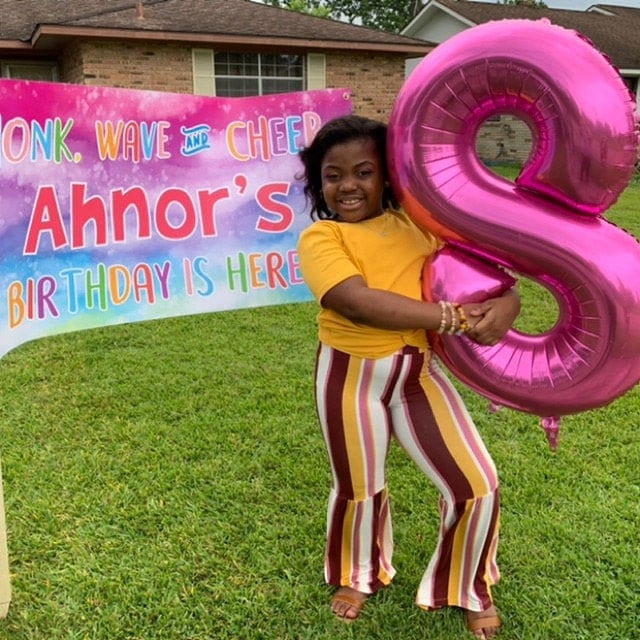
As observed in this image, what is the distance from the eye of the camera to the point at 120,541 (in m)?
2.49

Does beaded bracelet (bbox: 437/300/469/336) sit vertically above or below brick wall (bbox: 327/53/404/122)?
below

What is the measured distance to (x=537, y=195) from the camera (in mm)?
1613

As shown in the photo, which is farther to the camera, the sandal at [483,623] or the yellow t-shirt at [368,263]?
the sandal at [483,623]

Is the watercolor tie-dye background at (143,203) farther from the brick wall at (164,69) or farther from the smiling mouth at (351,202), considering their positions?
the brick wall at (164,69)

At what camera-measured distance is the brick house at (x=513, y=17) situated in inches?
673

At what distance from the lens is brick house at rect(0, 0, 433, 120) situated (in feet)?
35.9

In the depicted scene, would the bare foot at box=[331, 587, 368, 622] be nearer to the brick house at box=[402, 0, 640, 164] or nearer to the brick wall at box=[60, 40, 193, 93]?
the brick wall at box=[60, 40, 193, 93]

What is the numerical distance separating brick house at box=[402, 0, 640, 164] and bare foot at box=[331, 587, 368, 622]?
49.7 ft

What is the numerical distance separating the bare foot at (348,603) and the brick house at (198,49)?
1040 centimetres

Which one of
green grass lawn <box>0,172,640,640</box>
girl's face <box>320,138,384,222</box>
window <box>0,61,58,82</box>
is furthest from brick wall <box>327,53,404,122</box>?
girl's face <box>320,138,384,222</box>

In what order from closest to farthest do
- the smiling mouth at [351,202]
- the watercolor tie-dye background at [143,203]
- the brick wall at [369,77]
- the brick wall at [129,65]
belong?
the smiling mouth at [351,202]
the watercolor tie-dye background at [143,203]
the brick wall at [129,65]
the brick wall at [369,77]

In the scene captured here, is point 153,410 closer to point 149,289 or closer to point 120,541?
point 120,541

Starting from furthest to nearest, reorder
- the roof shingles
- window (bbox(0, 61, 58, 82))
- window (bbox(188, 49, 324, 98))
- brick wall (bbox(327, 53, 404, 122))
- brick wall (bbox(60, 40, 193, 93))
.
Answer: brick wall (bbox(327, 53, 404, 122)) < window (bbox(0, 61, 58, 82)) < window (bbox(188, 49, 324, 98)) < the roof shingles < brick wall (bbox(60, 40, 193, 93))

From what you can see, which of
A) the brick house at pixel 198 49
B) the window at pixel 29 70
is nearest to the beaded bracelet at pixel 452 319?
the brick house at pixel 198 49
